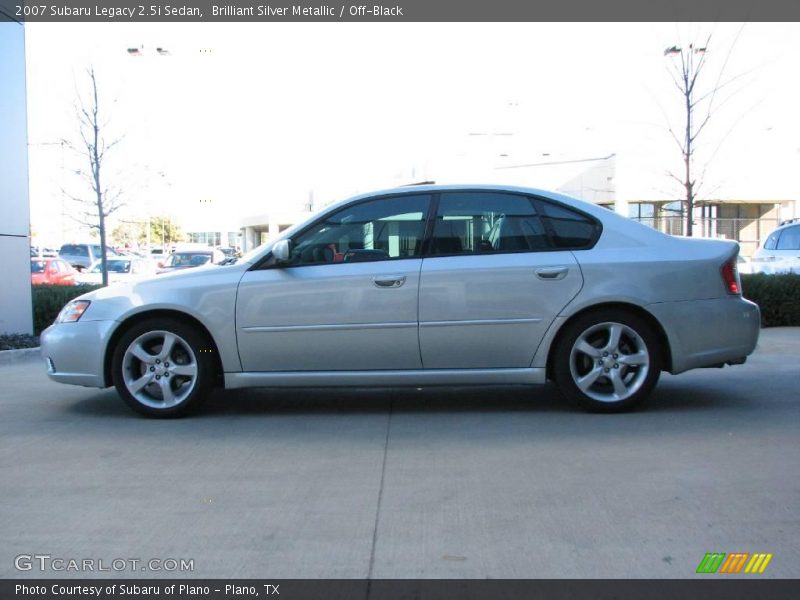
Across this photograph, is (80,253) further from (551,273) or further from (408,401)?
(551,273)

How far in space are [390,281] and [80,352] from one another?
2.39 metres

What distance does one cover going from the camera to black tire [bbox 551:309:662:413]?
5.92 meters

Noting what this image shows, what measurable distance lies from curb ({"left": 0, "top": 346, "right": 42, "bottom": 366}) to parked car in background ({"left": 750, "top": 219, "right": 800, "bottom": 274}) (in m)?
12.3

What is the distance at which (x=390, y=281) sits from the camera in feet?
19.4

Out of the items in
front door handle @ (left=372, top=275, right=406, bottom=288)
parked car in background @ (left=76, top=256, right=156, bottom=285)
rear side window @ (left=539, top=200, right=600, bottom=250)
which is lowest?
parked car in background @ (left=76, top=256, right=156, bottom=285)

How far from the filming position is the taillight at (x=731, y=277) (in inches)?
237

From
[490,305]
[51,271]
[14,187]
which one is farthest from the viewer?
[51,271]

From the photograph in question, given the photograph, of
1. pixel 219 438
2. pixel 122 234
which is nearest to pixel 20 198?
pixel 219 438

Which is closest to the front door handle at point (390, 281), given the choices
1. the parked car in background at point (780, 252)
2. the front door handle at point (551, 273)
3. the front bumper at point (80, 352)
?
the front door handle at point (551, 273)

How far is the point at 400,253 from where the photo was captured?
6055mm

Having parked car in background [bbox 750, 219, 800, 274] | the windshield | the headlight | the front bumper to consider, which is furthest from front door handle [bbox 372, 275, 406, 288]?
the windshield

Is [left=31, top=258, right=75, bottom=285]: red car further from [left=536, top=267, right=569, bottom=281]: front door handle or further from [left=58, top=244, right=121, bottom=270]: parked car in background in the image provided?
[left=536, top=267, right=569, bottom=281]: front door handle

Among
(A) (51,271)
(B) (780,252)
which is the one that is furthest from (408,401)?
(A) (51,271)
